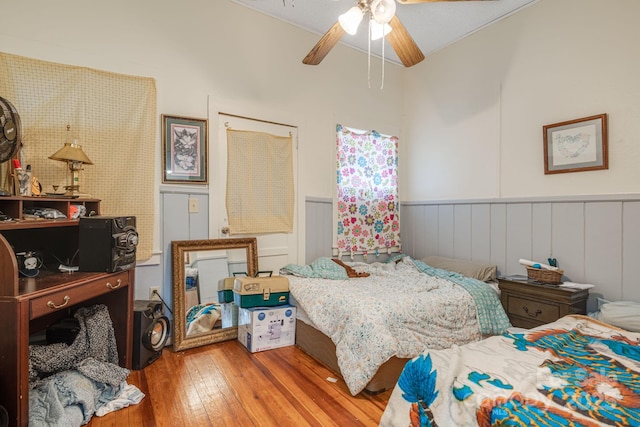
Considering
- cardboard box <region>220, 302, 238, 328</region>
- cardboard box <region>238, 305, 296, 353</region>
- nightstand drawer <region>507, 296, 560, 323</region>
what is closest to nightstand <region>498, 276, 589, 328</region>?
nightstand drawer <region>507, 296, 560, 323</region>

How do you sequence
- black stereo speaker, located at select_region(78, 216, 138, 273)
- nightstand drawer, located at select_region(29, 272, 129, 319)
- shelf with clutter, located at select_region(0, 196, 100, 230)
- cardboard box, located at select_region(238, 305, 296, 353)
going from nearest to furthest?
nightstand drawer, located at select_region(29, 272, 129, 319)
shelf with clutter, located at select_region(0, 196, 100, 230)
black stereo speaker, located at select_region(78, 216, 138, 273)
cardboard box, located at select_region(238, 305, 296, 353)

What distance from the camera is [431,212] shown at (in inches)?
143

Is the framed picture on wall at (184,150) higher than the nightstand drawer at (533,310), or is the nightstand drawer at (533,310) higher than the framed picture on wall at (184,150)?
the framed picture on wall at (184,150)

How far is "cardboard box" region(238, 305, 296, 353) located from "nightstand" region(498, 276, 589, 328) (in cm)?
169

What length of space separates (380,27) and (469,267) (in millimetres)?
2187

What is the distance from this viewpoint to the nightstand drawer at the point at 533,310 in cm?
226

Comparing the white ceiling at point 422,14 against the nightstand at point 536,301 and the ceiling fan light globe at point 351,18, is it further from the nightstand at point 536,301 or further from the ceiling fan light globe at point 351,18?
the nightstand at point 536,301

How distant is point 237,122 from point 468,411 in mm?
2636

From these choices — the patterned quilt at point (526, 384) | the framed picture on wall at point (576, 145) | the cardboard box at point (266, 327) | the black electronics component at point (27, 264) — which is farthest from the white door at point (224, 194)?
the framed picture on wall at point (576, 145)

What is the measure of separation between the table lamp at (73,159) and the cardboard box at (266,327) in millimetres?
1416

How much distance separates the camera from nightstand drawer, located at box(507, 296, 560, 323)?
226 cm

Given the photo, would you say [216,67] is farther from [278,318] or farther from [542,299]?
[542,299]

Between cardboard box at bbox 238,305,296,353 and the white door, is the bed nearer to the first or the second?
cardboard box at bbox 238,305,296,353

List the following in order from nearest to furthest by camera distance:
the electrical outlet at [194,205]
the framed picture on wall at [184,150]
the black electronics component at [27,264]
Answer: the black electronics component at [27,264]
the framed picture on wall at [184,150]
the electrical outlet at [194,205]
